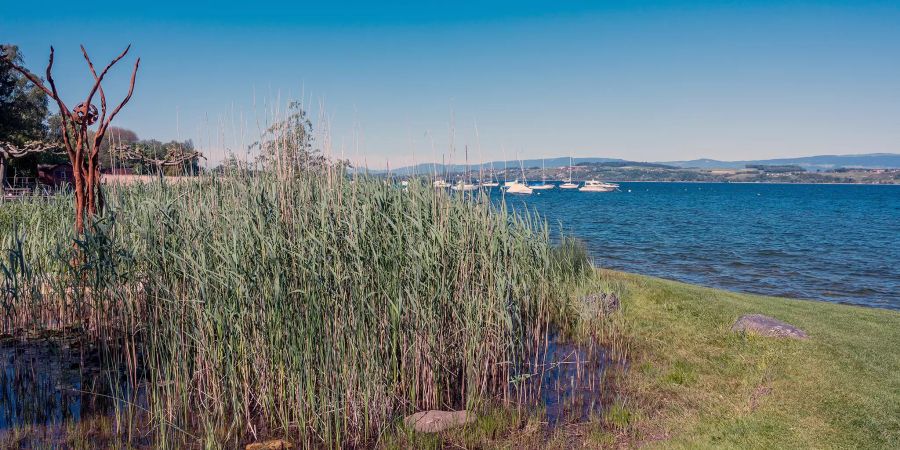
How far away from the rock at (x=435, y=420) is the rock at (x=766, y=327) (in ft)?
14.9

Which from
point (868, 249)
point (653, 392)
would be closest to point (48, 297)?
point (653, 392)

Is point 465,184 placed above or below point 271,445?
above

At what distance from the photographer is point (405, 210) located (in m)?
6.19

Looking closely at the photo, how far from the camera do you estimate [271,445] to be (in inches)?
180

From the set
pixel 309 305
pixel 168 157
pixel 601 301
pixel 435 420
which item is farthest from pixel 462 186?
pixel 168 157

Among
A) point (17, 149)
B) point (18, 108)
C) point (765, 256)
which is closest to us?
point (17, 149)

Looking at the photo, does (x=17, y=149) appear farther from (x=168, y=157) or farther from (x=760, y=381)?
(x=760, y=381)

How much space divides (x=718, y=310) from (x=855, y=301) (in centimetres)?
700

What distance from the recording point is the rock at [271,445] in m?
4.55

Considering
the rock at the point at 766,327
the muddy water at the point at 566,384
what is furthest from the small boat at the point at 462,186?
the rock at the point at 766,327

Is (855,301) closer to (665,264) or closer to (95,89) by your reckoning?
(665,264)

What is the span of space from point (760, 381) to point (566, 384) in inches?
77.4

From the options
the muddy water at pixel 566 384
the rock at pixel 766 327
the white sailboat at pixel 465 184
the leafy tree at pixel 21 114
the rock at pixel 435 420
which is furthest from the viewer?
the leafy tree at pixel 21 114

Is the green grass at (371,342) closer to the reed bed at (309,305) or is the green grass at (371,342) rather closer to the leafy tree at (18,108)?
the reed bed at (309,305)
